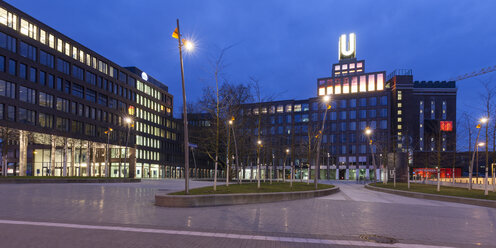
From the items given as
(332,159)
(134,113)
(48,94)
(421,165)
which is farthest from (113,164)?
(421,165)

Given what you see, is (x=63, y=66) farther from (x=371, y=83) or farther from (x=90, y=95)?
(x=371, y=83)

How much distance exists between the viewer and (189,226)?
10.3 meters

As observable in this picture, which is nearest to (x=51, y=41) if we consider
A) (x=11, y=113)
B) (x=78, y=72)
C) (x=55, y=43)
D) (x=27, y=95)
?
(x=55, y=43)

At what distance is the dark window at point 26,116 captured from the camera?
156ft

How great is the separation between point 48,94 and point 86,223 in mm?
49712

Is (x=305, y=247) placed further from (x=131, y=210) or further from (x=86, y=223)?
(x=131, y=210)

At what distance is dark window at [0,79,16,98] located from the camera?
147 ft

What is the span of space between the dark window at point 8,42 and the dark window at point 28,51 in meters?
1.28

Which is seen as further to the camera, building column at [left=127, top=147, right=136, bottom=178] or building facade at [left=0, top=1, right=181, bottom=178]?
building column at [left=127, top=147, right=136, bottom=178]

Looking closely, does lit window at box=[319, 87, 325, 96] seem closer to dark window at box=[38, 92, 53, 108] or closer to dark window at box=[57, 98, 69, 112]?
dark window at box=[57, 98, 69, 112]

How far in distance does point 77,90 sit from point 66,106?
4.21 metres

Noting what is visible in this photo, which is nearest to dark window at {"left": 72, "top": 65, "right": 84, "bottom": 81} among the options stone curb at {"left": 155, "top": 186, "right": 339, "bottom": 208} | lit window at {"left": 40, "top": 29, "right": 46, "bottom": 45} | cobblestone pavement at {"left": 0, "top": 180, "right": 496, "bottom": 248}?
lit window at {"left": 40, "top": 29, "right": 46, "bottom": 45}

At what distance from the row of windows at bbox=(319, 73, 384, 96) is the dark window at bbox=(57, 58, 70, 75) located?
238 ft

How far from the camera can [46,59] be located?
52.5 m
